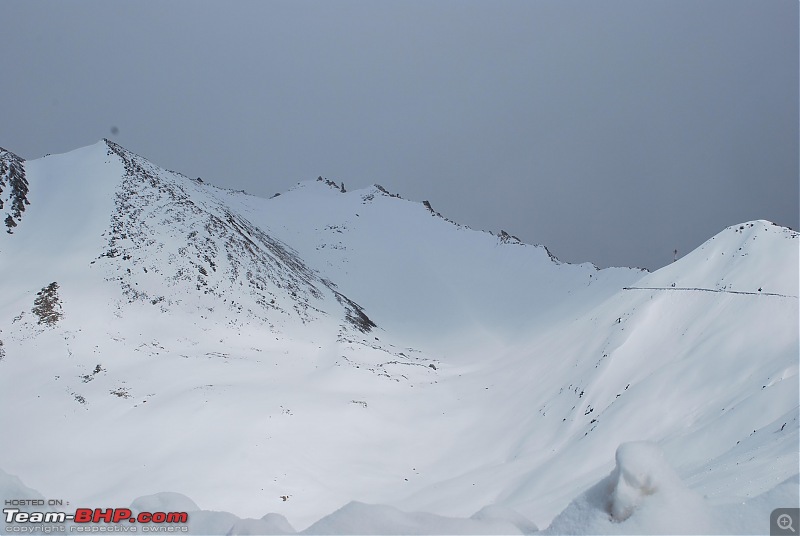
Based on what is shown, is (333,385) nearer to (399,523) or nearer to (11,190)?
(399,523)

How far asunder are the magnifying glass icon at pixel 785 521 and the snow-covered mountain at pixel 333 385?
0.45ft

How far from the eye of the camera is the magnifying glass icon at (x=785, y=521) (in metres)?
4.84

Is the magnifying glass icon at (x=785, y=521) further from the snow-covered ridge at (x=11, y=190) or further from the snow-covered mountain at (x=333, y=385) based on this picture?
the snow-covered ridge at (x=11, y=190)

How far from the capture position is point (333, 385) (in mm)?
29250

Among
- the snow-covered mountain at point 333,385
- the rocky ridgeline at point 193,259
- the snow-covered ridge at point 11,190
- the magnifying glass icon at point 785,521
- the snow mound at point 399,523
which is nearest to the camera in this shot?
the magnifying glass icon at point 785,521

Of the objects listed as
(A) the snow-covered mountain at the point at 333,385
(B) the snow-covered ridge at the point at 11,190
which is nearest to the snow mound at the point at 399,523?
(A) the snow-covered mountain at the point at 333,385

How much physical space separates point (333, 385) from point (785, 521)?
26.2 m

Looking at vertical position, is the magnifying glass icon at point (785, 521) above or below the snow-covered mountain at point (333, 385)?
below

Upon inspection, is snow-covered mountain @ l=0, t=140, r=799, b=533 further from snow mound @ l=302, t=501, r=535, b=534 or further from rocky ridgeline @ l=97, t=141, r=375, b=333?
rocky ridgeline @ l=97, t=141, r=375, b=333

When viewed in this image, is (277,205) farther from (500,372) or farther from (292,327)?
(500,372)

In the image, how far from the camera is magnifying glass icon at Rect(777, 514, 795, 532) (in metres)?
4.84

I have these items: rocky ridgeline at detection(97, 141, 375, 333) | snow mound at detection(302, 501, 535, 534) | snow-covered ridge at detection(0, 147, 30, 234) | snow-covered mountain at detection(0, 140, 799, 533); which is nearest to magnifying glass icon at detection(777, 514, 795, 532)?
snow-covered mountain at detection(0, 140, 799, 533)

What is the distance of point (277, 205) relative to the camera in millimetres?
89500

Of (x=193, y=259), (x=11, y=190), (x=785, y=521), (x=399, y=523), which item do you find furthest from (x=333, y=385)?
(x=11, y=190)
